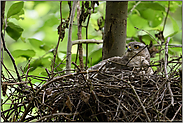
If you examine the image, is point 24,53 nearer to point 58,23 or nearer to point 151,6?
point 58,23

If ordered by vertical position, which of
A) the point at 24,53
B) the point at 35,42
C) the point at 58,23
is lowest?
the point at 24,53

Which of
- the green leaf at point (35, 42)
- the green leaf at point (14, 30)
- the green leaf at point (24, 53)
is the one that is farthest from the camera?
the green leaf at point (35, 42)

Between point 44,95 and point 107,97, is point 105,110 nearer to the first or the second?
point 107,97

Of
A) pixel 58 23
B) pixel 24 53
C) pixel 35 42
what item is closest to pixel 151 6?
pixel 58 23

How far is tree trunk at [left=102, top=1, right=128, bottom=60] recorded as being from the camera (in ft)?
7.98

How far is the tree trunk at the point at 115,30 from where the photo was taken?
243 cm

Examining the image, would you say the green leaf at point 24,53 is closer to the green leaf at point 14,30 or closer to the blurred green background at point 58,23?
the blurred green background at point 58,23

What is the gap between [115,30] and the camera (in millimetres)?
2434

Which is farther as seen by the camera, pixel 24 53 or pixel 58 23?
pixel 58 23

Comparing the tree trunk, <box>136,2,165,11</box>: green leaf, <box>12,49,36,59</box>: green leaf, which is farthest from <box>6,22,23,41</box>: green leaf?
<box>136,2,165,11</box>: green leaf

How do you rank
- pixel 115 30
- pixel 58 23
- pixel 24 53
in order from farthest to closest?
pixel 58 23 → pixel 24 53 → pixel 115 30

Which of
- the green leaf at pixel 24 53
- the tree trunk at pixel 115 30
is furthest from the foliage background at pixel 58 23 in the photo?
the tree trunk at pixel 115 30

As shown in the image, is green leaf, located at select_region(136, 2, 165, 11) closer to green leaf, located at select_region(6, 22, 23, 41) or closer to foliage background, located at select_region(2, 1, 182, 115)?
foliage background, located at select_region(2, 1, 182, 115)

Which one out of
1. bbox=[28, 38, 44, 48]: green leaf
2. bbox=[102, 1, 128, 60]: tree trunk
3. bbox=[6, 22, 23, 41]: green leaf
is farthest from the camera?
bbox=[28, 38, 44, 48]: green leaf
